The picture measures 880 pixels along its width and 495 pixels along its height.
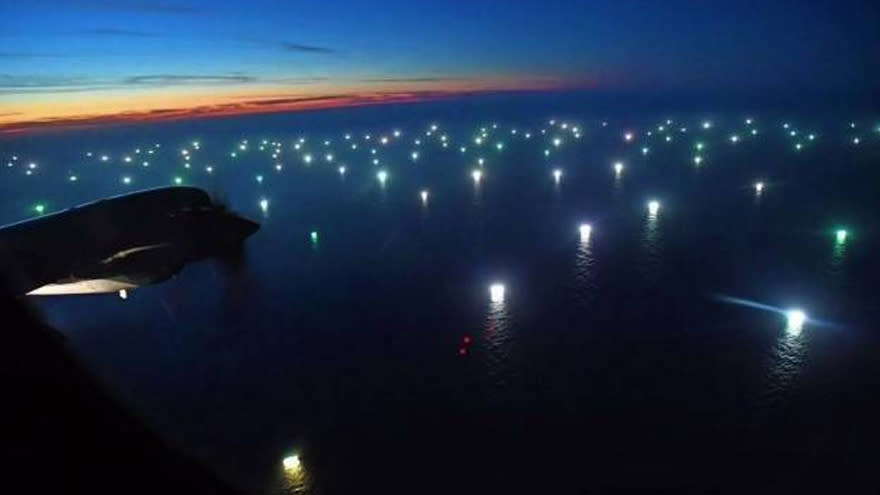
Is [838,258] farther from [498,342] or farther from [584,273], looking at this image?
[498,342]

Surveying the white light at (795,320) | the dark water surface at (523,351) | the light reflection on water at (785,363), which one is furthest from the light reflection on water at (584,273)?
the white light at (795,320)

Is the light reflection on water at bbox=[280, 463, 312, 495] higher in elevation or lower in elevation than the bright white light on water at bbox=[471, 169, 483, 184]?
lower

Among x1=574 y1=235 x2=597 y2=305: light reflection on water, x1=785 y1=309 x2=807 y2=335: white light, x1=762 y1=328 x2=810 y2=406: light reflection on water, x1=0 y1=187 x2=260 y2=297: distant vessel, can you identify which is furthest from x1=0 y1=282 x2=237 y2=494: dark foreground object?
x1=785 y1=309 x2=807 y2=335: white light

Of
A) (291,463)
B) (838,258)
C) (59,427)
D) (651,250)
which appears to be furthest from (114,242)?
(838,258)

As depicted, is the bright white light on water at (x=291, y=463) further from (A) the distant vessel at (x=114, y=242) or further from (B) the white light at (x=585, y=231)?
(B) the white light at (x=585, y=231)

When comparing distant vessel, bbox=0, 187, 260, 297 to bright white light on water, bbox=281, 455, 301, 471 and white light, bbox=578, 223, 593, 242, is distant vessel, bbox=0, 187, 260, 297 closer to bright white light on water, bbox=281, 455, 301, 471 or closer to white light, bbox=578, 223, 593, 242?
bright white light on water, bbox=281, 455, 301, 471

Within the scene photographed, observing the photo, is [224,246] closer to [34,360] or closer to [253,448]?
[253,448]
